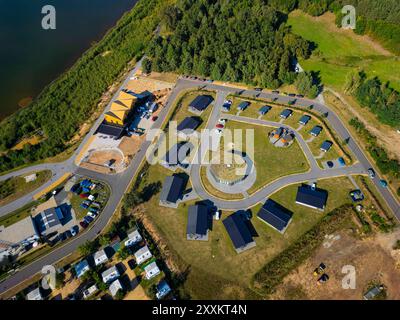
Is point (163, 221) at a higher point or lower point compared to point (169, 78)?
lower

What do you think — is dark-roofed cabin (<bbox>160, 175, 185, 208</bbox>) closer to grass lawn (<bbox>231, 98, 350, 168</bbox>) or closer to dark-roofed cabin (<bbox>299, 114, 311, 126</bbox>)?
grass lawn (<bbox>231, 98, 350, 168</bbox>)

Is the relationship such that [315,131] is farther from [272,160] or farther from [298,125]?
[272,160]

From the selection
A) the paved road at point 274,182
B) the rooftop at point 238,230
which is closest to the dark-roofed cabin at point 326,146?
the paved road at point 274,182

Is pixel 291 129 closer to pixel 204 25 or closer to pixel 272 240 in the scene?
pixel 272 240

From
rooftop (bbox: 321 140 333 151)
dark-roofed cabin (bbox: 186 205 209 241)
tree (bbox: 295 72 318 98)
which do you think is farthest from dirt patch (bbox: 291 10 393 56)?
dark-roofed cabin (bbox: 186 205 209 241)

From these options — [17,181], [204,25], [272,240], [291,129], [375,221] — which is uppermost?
[204,25]

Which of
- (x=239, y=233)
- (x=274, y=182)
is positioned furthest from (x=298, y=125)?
(x=239, y=233)

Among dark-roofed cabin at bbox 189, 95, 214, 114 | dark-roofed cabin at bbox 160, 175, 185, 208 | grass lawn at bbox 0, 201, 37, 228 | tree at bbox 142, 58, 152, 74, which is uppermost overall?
tree at bbox 142, 58, 152, 74
